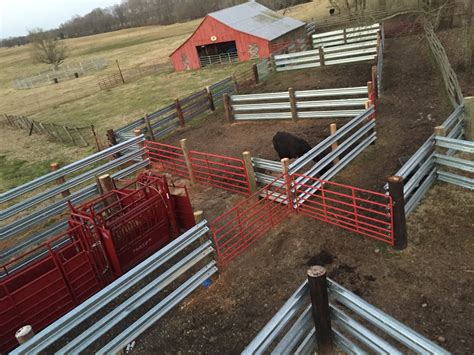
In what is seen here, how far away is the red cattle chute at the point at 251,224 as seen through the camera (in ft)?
25.2

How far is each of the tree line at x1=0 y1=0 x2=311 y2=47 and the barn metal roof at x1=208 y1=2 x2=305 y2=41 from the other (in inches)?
1289

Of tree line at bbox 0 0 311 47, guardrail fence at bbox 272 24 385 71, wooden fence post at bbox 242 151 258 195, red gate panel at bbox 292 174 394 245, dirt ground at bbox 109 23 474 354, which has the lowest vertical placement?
dirt ground at bbox 109 23 474 354

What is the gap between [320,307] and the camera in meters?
4.38

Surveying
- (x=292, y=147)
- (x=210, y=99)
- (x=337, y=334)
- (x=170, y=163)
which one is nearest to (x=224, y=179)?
(x=292, y=147)

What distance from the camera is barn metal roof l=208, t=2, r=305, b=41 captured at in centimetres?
3123

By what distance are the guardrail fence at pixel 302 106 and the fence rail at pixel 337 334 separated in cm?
871

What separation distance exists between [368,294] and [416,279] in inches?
33.1

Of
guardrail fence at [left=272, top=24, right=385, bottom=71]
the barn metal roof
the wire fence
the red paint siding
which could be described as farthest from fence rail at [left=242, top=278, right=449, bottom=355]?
the wire fence

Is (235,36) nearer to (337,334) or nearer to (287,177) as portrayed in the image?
(287,177)

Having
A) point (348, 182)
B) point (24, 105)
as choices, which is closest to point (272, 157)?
point (348, 182)

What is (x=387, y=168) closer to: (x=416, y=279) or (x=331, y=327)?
(x=416, y=279)

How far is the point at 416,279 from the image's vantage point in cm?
604

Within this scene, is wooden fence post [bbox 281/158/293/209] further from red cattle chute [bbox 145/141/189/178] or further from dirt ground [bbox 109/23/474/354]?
red cattle chute [bbox 145/141/189/178]

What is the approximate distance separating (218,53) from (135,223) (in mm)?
31137
